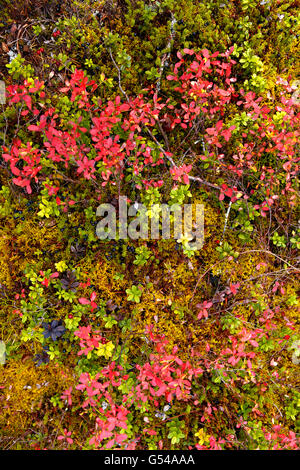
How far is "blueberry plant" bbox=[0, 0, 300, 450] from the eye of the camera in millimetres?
3965

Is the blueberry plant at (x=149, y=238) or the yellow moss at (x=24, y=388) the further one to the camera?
the yellow moss at (x=24, y=388)

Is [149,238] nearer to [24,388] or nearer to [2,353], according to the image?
[2,353]

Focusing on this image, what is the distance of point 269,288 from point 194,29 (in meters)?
3.62

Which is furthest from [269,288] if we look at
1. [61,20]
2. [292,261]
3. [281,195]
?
[61,20]

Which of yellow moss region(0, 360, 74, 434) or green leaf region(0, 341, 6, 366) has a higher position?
green leaf region(0, 341, 6, 366)

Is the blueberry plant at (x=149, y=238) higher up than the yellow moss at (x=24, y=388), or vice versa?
the blueberry plant at (x=149, y=238)

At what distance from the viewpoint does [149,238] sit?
4250mm

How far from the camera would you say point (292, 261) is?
4.32 metres

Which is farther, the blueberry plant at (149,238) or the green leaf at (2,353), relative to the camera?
the green leaf at (2,353)

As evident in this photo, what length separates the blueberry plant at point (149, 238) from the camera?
3965 millimetres

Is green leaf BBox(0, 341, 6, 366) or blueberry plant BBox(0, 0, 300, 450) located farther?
green leaf BBox(0, 341, 6, 366)

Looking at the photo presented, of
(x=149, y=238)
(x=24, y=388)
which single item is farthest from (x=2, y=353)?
(x=149, y=238)

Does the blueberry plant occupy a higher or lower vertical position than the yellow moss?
higher
